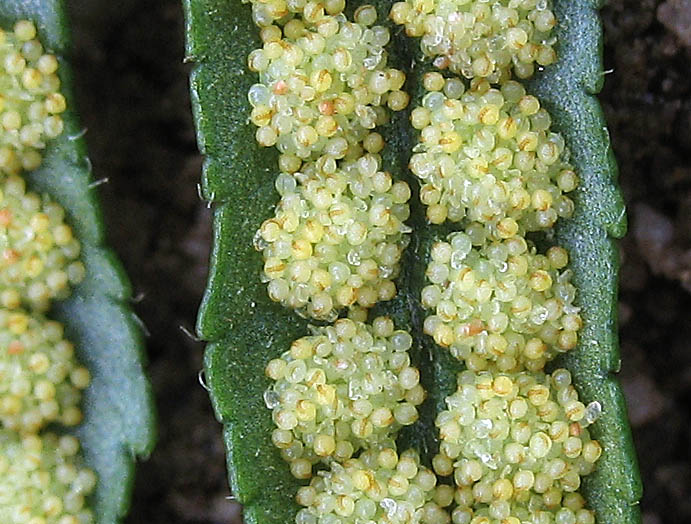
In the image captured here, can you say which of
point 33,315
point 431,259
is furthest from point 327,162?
point 33,315

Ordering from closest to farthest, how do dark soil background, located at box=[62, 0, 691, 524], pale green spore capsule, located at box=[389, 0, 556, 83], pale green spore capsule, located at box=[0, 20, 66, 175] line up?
pale green spore capsule, located at box=[389, 0, 556, 83], pale green spore capsule, located at box=[0, 20, 66, 175], dark soil background, located at box=[62, 0, 691, 524]

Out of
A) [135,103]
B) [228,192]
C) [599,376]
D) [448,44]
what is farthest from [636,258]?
[135,103]

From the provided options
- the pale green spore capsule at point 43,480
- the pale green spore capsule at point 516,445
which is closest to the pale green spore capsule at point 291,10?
the pale green spore capsule at point 516,445

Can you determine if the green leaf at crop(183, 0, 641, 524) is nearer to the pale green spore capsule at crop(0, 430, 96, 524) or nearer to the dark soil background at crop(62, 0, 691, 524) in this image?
the pale green spore capsule at crop(0, 430, 96, 524)

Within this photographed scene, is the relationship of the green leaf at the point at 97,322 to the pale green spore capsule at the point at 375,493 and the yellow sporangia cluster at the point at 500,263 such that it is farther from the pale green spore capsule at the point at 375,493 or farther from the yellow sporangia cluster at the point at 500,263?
the yellow sporangia cluster at the point at 500,263

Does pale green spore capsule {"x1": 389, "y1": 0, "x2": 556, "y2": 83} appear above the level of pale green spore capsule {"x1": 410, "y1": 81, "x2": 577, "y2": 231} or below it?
above

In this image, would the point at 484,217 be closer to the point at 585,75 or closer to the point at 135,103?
the point at 585,75

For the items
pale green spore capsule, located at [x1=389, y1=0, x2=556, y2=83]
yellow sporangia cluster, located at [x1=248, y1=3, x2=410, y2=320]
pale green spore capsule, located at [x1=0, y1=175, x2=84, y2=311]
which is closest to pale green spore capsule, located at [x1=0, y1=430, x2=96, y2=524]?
pale green spore capsule, located at [x1=0, y1=175, x2=84, y2=311]
